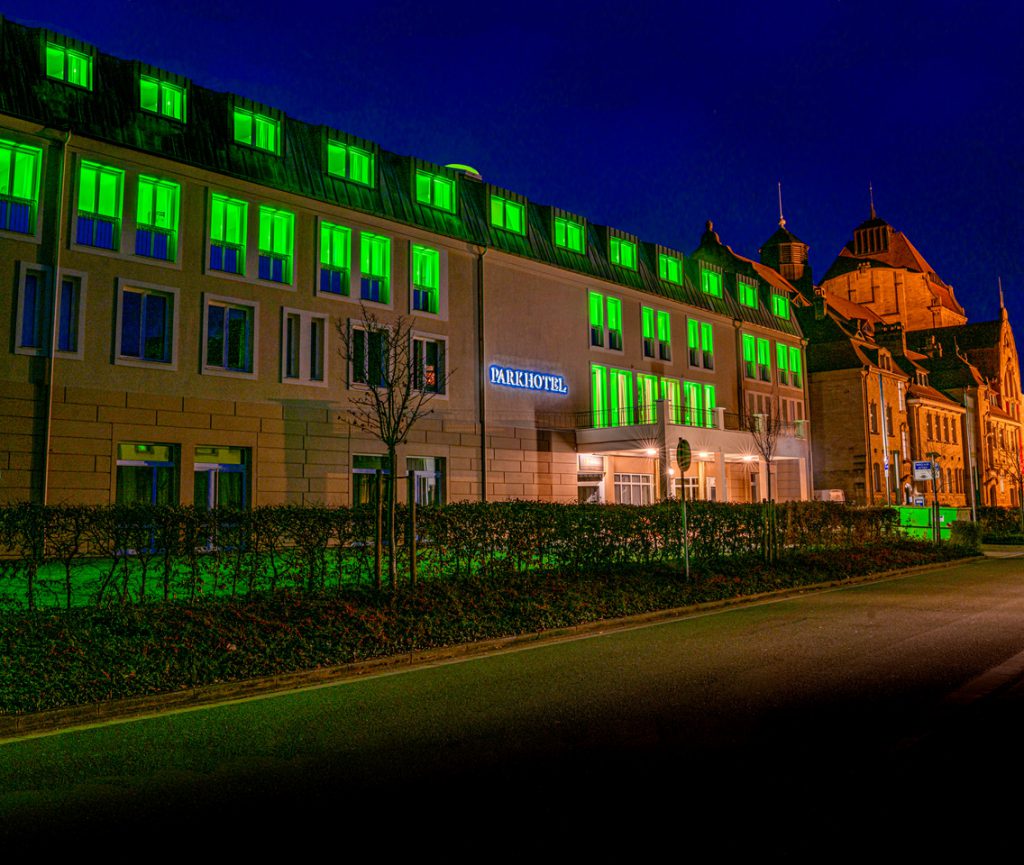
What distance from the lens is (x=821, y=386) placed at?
54906 millimetres

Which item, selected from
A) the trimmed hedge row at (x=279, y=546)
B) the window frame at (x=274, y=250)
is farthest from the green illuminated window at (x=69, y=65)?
the trimmed hedge row at (x=279, y=546)

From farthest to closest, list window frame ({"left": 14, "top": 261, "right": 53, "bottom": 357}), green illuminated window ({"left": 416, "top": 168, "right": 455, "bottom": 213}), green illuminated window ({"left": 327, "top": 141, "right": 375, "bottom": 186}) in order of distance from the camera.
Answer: green illuminated window ({"left": 416, "top": 168, "right": 455, "bottom": 213}), green illuminated window ({"left": 327, "top": 141, "right": 375, "bottom": 186}), window frame ({"left": 14, "top": 261, "right": 53, "bottom": 357})

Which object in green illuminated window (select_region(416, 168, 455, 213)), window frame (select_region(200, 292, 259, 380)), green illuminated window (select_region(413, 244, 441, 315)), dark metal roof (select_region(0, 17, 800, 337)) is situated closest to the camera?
dark metal roof (select_region(0, 17, 800, 337))

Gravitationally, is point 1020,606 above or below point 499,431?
below

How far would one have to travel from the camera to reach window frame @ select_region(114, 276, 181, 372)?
68.3ft

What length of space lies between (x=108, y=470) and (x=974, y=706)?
61.2ft

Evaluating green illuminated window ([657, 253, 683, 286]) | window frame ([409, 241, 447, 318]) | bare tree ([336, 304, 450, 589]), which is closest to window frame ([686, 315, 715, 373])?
green illuminated window ([657, 253, 683, 286])

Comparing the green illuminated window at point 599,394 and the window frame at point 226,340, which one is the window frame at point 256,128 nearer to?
the window frame at point 226,340

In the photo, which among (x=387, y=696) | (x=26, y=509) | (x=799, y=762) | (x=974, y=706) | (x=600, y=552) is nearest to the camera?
(x=799, y=762)

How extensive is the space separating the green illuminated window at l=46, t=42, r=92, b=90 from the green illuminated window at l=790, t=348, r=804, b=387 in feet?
118

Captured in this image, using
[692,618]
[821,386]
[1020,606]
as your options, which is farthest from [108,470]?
[821,386]

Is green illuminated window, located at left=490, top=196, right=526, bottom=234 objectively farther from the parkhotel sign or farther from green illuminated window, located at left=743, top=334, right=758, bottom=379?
green illuminated window, located at left=743, top=334, right=758, bottom=379

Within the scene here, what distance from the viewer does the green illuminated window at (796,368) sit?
46281 millimetres

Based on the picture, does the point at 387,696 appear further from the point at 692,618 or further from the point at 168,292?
the point at 168,292
